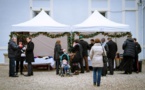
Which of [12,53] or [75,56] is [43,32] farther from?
[12,53]

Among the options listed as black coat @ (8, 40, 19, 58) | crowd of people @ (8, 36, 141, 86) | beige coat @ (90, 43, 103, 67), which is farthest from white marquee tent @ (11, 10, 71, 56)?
beige coat @ (90, 43, 103, 67)

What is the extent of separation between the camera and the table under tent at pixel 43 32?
16469 millimetres

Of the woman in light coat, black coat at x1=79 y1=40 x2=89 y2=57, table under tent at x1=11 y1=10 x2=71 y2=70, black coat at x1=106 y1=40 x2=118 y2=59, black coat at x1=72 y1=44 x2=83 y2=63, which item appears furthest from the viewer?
table under tent at x1=11 y1=10 x2=71 y2=70

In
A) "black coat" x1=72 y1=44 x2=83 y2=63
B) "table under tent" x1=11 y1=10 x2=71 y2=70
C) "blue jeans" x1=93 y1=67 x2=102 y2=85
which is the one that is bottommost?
"blue jeans" x1=93 y1=67 x2=102 y2=85

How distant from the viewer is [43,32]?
17.0 meters

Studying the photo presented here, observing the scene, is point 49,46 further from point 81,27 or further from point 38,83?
point 38,83

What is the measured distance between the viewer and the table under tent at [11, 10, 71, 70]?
16.5 metres

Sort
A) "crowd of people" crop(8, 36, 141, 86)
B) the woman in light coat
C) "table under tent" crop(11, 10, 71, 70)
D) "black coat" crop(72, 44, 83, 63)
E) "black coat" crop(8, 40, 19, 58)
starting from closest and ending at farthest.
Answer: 1. the woman in light coat
2. "black coat" crop(8, 40, 19, 58)
3. "crowd of people" crop(8, 36, 141, 86)
4. "black coat" crop(72, 44, 83, 63)
5. "table under tent" crop(11, 10, 71, 70)

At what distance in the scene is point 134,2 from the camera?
2164 centimetres

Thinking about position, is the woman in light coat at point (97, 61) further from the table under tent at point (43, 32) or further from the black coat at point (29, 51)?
the table under tent at point (43, 32)

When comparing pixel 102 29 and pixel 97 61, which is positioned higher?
pixel 102 29

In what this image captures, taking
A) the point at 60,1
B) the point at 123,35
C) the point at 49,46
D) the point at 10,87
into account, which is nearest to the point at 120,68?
the point at 123,35

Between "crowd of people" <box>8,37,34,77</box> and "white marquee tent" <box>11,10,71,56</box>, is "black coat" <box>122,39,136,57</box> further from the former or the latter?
"crowd of people" <box>8,37,34,77</box>

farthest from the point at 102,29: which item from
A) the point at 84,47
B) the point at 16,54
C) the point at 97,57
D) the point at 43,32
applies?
the point at 97,57
